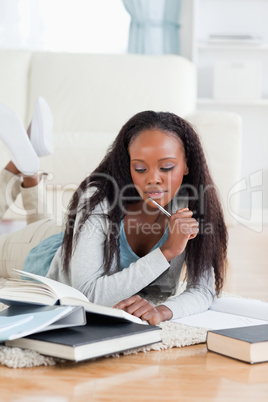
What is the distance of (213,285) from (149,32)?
126 inches

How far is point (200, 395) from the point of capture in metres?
0.88

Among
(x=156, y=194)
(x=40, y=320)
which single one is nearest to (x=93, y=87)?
(x=156, y=194)

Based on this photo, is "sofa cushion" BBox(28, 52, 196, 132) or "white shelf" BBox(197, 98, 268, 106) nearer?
"sofa cushion" BBox(28, 52, 196, 132)

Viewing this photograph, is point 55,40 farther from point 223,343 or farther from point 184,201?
point 223,343

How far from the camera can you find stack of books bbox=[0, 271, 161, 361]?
96 centimetres

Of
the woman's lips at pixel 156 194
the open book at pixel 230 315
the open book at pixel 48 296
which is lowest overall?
the open book at pixel 230 315

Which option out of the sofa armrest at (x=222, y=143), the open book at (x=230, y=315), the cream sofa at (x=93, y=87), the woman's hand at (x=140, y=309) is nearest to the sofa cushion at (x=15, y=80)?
the cream sofa at (x=93, y=87)

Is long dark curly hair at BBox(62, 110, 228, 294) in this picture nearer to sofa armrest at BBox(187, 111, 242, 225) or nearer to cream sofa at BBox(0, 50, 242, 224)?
sofa armrest at BBox(187, 111, 242, 225)

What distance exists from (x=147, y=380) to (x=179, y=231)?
1.45 feet

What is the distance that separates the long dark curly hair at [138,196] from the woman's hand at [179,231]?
0.52 feet

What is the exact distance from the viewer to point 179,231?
1318 mm

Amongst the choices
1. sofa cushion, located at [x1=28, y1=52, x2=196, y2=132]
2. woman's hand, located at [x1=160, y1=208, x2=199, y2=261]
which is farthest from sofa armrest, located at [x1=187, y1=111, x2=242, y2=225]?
woman's hand, located at [x1=160, y1=208, x2=199, y2=261]

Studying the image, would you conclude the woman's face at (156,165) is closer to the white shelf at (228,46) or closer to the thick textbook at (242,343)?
the thick textbook at (242,343)

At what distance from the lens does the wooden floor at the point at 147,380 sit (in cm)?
86
